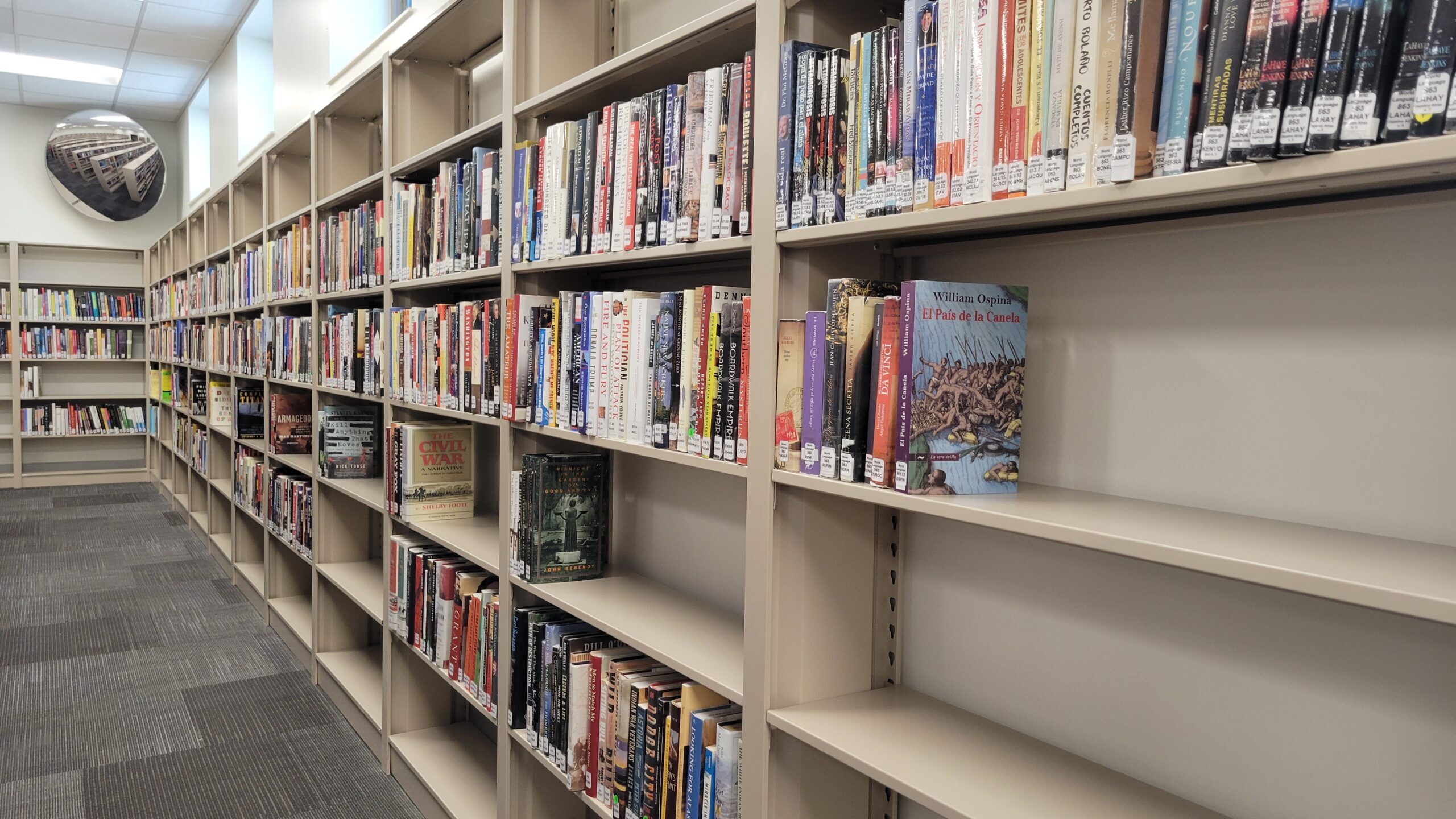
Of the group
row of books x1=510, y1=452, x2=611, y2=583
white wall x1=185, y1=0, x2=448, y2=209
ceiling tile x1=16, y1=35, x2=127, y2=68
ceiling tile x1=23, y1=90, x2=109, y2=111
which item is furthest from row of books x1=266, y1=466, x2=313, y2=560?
ceiling tile x1=23, y1=90, x2=109, y2=111

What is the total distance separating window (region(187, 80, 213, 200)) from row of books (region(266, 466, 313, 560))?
155 inches

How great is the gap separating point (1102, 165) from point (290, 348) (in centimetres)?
371

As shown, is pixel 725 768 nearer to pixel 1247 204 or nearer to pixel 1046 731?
pixel 1046 731

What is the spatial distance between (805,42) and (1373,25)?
0.74 m

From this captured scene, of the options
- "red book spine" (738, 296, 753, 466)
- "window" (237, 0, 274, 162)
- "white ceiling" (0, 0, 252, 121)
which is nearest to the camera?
"red book spine" (738, 296, 753, 466)

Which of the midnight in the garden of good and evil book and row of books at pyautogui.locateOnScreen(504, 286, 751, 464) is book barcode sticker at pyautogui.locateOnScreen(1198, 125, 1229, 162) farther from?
the midnight in the garden of good and evil book

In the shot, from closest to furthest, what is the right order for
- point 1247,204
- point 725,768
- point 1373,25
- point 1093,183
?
point 1373,25 → point 1093,183 → point 1247,204 → point 725,768

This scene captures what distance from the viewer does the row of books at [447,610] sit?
2.28m

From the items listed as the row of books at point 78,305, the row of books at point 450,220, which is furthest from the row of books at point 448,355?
the row of books at point 78,305

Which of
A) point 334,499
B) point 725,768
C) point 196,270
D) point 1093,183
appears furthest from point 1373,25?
point 196,270

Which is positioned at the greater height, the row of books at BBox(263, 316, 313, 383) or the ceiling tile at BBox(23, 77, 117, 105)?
the ceiling tile at BBox(23, 77, 117, 105)

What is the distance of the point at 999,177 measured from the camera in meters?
1.02

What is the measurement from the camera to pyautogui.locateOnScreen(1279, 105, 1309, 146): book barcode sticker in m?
0.75

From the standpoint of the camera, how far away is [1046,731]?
1.28m
